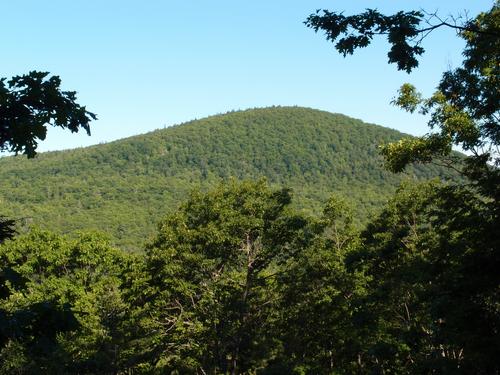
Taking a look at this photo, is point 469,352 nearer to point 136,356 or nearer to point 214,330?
point 214,330

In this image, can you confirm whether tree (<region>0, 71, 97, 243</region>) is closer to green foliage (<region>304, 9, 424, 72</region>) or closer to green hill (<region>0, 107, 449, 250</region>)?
green foliage (<region>304, 9, 424, 72</region>)

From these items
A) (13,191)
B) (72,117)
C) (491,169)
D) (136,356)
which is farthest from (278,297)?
(13,191)

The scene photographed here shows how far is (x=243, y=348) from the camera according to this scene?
27203mm

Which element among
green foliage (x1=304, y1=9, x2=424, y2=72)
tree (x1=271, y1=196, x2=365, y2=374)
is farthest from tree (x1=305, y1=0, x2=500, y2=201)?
tree (x1=271, y1=196, x2=365, y2=374)

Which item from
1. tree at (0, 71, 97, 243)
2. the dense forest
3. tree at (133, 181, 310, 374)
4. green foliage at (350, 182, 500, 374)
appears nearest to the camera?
tree at (0, 71, 97, 243)

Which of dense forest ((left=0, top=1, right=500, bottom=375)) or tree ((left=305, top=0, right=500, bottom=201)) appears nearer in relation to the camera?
tree ((left=305, top=0, right=500, bottom=201))

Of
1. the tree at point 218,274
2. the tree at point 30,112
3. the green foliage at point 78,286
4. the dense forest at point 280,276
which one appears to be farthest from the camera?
the green foliage at point 78,286

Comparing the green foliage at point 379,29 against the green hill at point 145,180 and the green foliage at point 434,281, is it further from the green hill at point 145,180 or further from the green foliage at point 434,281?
the green hill at point 145,180

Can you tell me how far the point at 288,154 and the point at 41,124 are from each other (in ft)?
640

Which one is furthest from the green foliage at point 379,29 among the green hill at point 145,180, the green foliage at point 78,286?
the green hill at point 145,180

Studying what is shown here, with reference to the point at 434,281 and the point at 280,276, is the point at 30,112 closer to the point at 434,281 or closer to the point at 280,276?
the point at 434,281

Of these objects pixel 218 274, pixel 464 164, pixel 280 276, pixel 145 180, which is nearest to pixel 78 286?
pixel 218 274

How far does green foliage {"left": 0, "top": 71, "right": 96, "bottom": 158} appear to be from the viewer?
5.79m

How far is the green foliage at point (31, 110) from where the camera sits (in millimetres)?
5789
